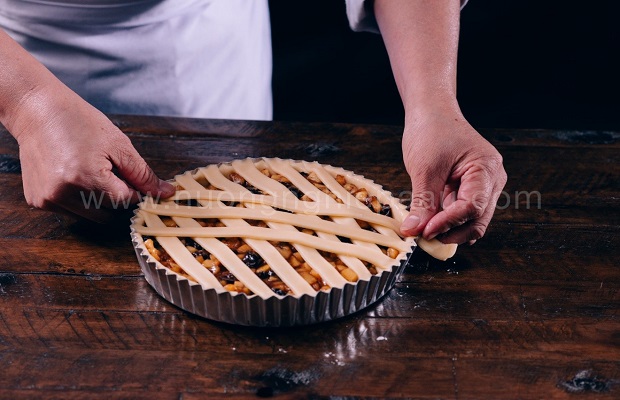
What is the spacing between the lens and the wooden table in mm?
1325

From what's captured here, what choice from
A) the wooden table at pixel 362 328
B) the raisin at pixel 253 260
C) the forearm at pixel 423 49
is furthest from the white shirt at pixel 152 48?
the raisin at pixel 253 260

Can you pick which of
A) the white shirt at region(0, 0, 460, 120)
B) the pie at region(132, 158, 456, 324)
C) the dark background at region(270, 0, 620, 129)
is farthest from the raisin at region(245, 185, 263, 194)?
the dark background at region(270, 0, 620, 129)

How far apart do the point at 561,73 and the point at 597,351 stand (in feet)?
7.56

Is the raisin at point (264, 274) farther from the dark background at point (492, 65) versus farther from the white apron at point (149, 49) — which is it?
the dark background at point (492, 65)

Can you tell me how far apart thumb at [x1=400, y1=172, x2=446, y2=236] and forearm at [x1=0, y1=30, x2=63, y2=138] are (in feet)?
2.80

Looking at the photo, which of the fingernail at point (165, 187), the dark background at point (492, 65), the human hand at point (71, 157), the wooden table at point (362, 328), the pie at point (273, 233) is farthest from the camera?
the dark background at point (492, 65)

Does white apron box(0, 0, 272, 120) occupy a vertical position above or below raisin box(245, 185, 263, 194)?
above

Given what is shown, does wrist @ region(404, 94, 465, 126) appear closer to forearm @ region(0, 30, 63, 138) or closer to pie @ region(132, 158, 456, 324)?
pie @ region(132, 158, 456, 324)

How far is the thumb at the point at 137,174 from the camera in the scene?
1653mm

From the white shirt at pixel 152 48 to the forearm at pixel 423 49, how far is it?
0.61ft

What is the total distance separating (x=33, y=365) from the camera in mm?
1341

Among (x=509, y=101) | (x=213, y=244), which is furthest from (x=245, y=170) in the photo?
(x=509, y=101)

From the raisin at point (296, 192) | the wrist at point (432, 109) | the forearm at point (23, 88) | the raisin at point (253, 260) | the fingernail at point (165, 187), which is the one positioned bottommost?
the raisin at point (253, 260)

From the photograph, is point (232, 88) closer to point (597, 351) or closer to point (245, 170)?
point (245, 170)
